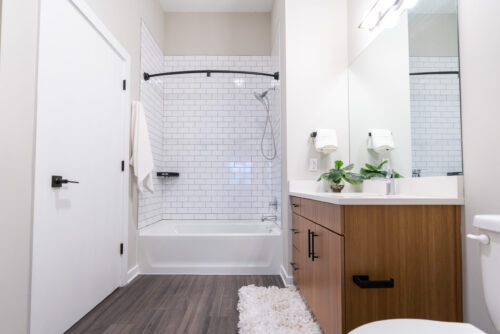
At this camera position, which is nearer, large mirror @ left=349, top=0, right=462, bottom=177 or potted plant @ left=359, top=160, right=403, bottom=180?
large mirror @ left=349, top=0, right=462, bottom=177

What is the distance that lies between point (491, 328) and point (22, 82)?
7.82ft

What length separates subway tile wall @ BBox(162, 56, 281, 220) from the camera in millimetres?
3793

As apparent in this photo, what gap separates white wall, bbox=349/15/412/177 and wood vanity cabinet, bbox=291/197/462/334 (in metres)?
0.58

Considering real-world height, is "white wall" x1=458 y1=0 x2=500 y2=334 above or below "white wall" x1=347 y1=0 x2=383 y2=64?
below

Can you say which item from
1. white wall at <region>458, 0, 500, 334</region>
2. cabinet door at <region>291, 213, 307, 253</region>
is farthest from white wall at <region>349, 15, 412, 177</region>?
cabinet door at <region>291, 213, 307, 253</region>

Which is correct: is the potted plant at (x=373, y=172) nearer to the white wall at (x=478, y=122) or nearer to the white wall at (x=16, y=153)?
the white wall at (x=478, y=122)

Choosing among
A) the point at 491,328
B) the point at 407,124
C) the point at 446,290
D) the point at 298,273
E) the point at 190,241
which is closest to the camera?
the point at 491,328

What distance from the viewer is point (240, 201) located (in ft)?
12.5

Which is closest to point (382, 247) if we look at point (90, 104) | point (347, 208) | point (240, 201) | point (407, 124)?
point (347, 208)

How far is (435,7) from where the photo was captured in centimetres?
158

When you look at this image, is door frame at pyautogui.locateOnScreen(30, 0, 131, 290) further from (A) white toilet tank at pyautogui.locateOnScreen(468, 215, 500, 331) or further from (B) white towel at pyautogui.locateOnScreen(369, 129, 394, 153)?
(A) white toilet tank at pyautogui.locateOnScreen(468, 215, 500, 331)

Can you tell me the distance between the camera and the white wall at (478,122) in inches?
47.3

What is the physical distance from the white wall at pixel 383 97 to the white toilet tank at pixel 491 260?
0.86 meters

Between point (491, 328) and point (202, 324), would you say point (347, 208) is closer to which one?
point (491, 328)
